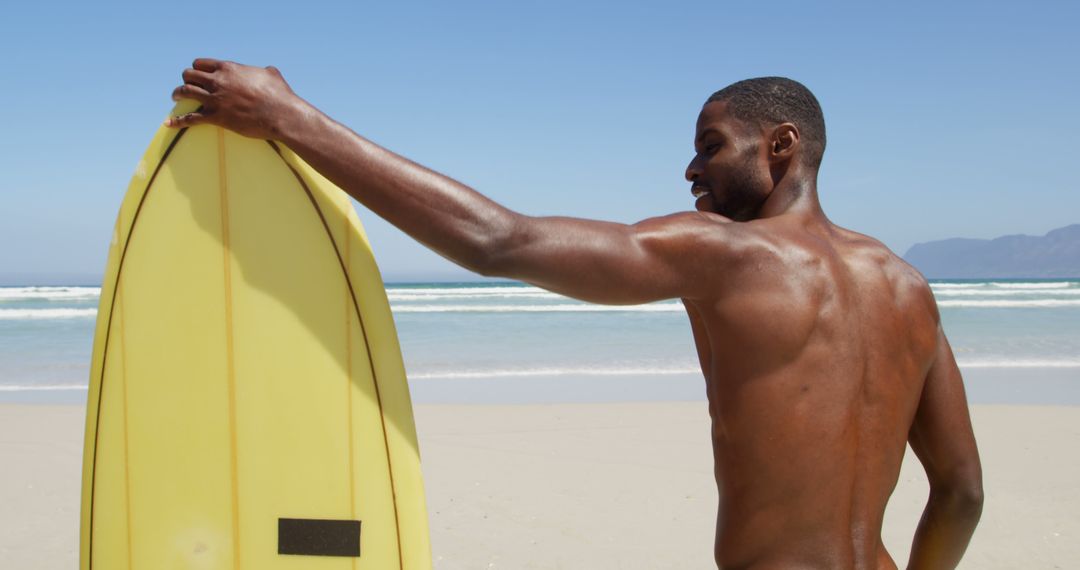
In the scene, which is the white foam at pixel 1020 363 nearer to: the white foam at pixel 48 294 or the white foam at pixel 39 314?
the white foam at pixel 39 314

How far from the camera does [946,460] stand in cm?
167

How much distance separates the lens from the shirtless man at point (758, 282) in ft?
4.03

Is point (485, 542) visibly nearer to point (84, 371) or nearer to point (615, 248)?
point (615, 248)

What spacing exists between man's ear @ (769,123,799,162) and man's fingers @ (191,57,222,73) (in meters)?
1.00

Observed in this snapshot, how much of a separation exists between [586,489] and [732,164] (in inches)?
157

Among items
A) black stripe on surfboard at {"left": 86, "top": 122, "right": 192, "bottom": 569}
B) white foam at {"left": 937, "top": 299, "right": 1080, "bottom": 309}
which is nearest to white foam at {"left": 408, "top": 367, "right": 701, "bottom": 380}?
black stripe on surfboard at {"left": 86, "top": 122, "right": 192, "bottom": 569}

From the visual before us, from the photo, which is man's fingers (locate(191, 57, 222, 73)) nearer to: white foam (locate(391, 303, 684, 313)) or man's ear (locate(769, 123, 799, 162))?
man's ear (locate(769, 123, 799, 162))

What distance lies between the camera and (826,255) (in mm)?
1416

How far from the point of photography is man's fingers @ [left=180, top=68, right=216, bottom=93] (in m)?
1.40

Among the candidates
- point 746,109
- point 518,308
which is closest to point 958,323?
point 518,308

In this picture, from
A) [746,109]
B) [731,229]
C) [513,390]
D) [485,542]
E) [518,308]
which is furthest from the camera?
[518,308]

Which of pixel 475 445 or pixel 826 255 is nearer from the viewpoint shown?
pixel 826 255

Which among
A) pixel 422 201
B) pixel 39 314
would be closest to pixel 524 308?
pixel 39 314

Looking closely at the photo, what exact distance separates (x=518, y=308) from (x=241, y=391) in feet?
62.6
